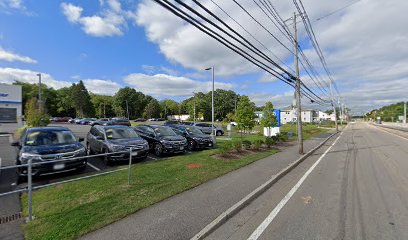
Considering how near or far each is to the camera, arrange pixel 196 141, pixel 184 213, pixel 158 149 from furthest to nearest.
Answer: pixel 196 141 → pixel 158 149 → pixel 184 213

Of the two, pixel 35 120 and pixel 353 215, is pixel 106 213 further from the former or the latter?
pixel 35 120

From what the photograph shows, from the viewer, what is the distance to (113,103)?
288ft

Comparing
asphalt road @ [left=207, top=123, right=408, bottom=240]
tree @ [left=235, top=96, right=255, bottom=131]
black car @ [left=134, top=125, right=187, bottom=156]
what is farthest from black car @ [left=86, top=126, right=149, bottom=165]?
tree @ [left=235, top=96, right=255, bottom=131]

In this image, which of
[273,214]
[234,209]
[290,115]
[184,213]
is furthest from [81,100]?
[290,115]

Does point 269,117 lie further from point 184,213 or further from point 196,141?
point 184,213

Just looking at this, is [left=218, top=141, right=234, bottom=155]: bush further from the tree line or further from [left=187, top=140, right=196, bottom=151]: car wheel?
the tree line

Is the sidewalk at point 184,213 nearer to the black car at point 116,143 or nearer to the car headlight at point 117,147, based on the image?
the black car at point 116,143

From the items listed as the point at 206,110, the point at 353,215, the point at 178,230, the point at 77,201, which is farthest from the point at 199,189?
the point at 206,110

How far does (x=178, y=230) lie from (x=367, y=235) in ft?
10.8

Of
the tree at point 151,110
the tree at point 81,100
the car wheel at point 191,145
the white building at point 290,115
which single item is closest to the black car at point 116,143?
the car wheel at point 191,145

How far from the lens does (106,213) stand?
14.8 feet

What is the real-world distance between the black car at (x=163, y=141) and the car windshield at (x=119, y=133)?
63.6 inches

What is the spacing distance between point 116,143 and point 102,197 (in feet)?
A: 15.0

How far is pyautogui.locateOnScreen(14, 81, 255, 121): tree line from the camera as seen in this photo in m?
76.2
